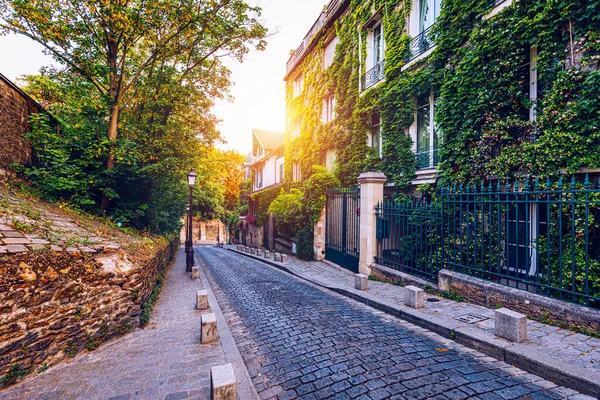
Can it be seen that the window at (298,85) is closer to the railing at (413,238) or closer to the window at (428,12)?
the window at (428,12)

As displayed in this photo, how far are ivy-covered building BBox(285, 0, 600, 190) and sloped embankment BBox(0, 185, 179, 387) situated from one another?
8231 millimetres

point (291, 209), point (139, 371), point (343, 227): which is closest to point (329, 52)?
point (291, 209)

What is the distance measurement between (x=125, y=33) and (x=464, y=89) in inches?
393

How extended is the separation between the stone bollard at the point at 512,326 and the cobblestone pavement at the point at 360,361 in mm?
456

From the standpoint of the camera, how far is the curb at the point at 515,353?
2.94m

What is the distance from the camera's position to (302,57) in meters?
17.8

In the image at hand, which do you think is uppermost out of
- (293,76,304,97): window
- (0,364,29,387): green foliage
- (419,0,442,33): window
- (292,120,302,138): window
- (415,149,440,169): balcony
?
(293,76,304,97): window

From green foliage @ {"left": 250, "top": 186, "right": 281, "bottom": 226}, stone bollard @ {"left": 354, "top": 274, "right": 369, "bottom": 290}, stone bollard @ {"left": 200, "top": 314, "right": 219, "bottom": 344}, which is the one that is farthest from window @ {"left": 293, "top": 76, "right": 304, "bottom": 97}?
stone bollard @ {"left": 200, "top": 314, "right": 219, "bottom": 344}

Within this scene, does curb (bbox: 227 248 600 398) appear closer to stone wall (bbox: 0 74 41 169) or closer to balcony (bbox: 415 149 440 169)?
balcony (bbox: 415 149 440 169)

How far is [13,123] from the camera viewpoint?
7492 mm

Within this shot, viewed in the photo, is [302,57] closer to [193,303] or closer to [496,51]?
[496,51]

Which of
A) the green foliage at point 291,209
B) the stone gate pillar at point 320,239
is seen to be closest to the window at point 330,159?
the green foliage at point 291,209

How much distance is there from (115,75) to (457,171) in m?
11.5

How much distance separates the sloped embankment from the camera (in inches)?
134
